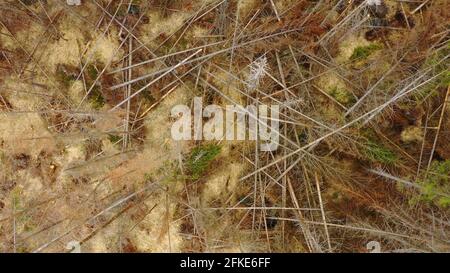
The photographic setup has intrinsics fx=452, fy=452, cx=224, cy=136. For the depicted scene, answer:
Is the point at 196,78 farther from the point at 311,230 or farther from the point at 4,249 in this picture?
the point at 4,249

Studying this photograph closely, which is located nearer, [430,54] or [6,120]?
[430,54]

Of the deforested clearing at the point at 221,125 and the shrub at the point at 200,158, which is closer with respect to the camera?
the deforested clearing at the point at 221,125

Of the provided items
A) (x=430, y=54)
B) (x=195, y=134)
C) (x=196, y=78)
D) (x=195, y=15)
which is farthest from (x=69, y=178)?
(x=430, y=54)

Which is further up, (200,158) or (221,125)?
(221,125)

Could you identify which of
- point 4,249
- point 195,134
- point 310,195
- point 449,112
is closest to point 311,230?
point 310,195

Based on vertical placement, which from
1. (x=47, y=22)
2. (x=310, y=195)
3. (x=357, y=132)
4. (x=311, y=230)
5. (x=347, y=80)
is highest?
(x=47, y=22)

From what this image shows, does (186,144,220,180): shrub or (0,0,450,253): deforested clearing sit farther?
(186,144,220,180): shrub

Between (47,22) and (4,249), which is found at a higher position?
(47,22)

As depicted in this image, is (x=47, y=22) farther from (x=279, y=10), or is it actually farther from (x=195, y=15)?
(x=279, y=10)

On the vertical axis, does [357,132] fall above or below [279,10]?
below
